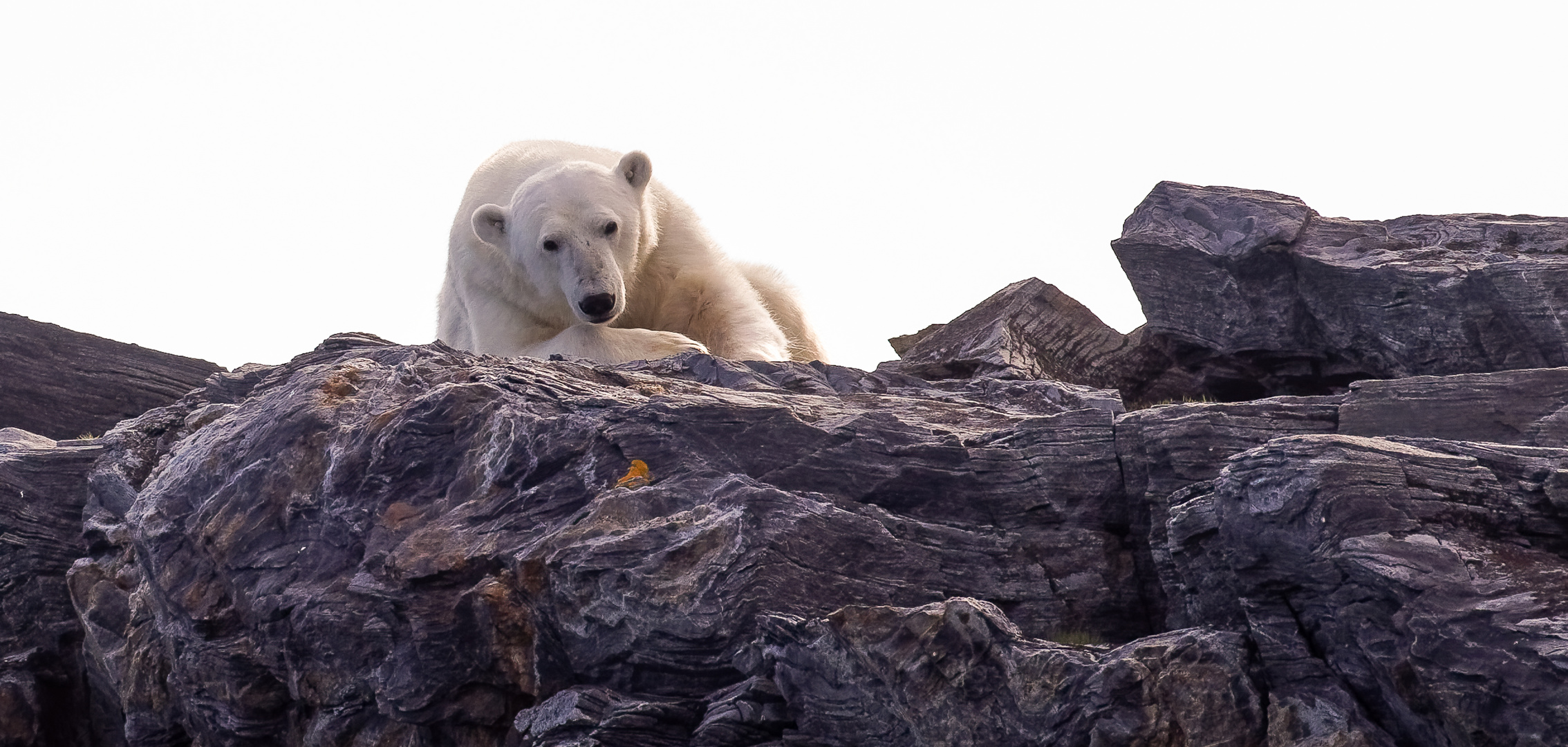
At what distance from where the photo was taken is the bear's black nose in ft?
35.8

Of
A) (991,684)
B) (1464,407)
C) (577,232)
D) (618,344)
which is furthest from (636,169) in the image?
(991,684)

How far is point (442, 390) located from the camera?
27.1 feet

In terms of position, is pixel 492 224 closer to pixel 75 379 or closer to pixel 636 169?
pixel 636 169

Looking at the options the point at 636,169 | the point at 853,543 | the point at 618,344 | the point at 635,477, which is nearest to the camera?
the point at 853,543

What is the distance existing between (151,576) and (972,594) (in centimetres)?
554

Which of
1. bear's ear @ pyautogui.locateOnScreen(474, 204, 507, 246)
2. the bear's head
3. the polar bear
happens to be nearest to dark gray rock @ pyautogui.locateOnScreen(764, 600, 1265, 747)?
the polar bear

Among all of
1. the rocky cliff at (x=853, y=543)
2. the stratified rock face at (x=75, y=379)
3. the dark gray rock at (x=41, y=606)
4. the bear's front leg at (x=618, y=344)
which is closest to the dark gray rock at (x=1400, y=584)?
→ the rocky cliff at (x=853, y=543)

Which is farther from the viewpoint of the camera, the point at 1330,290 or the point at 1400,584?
the point at 1330,290

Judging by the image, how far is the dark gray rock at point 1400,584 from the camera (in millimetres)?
5062

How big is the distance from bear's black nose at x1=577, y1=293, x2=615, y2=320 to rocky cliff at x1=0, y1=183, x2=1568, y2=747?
1285 millimetres

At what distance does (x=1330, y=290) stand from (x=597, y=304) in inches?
239

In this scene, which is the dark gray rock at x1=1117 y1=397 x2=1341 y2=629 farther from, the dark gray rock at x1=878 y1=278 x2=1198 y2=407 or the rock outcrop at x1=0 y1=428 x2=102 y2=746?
the rock outcrop at x1=0 y1=428 x2=102 y2=746

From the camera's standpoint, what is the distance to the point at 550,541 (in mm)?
7047

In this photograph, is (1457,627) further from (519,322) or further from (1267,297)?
(519,322)
